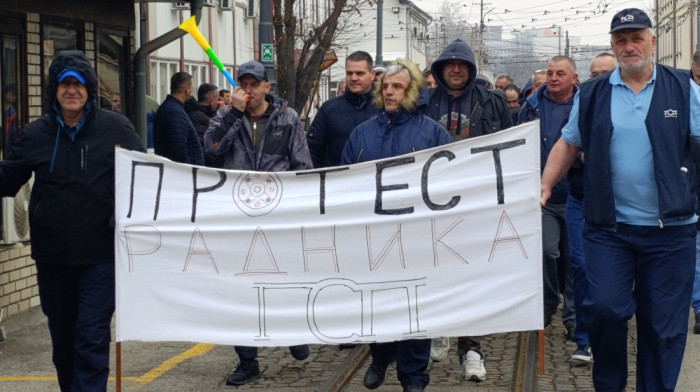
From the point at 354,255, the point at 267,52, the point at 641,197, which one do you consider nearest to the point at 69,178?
the point at 354,255

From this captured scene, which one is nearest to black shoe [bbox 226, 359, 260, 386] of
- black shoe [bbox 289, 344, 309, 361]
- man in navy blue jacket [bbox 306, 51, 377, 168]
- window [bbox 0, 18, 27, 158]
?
black shoe [bbox 289, 344, 309, 361]

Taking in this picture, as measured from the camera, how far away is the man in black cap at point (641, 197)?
6.13 m

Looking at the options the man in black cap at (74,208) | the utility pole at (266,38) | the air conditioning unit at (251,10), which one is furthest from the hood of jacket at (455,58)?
the air conditioning unit at (251,10)

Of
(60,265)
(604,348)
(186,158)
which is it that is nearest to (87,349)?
(60,265)

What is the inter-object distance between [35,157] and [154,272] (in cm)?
91

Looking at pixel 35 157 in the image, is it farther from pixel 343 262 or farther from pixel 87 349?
pixel 343 262

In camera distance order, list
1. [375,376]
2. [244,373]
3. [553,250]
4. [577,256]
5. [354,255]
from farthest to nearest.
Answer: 1. [553,250]
2. [577,256]
3. [244,373]
4. [375,376]
5. [354,255]

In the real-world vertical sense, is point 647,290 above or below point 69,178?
below

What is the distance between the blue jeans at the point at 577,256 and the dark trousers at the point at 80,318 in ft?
11.4

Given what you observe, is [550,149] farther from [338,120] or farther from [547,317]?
[338,120]

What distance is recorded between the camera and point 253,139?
7969 millimetres

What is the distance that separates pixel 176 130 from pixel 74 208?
5578mm

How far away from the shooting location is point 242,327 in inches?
269

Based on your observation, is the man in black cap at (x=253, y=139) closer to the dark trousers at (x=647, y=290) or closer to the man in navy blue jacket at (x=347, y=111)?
the man in navy blue jacket at (x=347, y=111)
